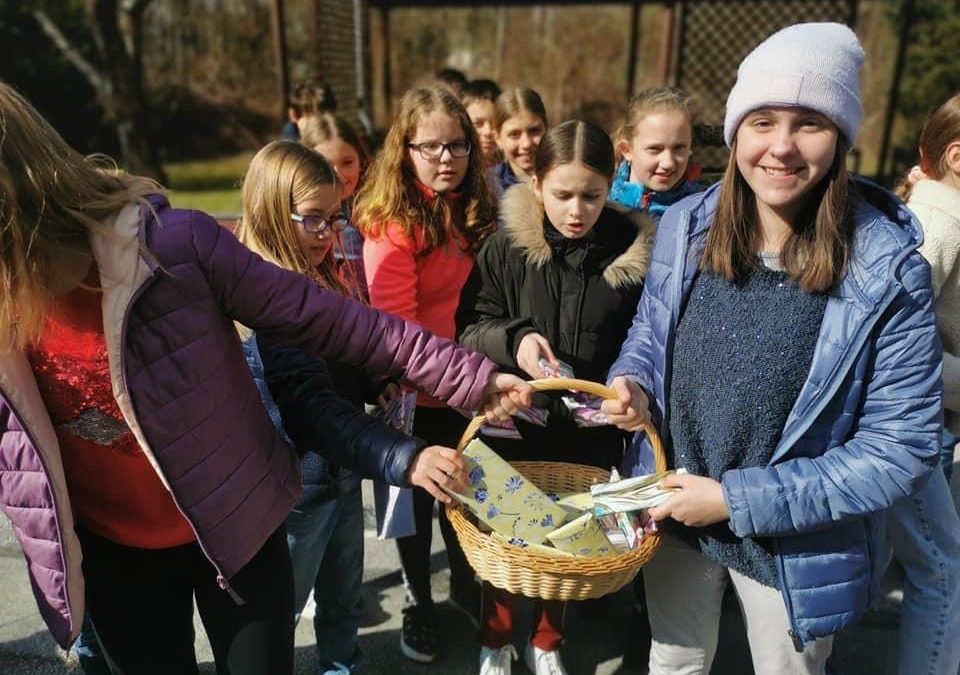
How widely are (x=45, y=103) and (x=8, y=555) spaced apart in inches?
515

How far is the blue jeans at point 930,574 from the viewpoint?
2.05 m

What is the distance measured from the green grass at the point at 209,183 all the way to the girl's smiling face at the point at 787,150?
9334mm

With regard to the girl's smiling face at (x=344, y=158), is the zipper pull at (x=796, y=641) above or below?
below

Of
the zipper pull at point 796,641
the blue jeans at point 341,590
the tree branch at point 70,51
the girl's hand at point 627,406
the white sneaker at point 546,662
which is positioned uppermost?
the tree branch at point 70,51

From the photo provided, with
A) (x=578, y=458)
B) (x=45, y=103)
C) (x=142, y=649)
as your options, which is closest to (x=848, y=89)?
(x=578, y=458)

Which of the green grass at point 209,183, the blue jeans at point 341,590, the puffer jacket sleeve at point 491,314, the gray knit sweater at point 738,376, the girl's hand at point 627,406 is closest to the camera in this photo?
the gray knit sweater at point 738,376

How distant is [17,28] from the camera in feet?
45.1

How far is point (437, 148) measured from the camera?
263 centimetres

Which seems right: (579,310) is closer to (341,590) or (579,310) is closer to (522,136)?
(341,590)

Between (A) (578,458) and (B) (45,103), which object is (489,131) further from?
(B) (45,103)

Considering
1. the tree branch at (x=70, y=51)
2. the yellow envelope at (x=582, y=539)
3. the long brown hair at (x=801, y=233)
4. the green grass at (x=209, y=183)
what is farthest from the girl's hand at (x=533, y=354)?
the tree branch at (x=70, y=51)

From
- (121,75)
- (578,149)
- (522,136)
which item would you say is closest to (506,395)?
(578,149)

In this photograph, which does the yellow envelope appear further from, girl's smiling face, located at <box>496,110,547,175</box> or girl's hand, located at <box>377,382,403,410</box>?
girl's smiling face, located at <box>496,110,547,175</box>

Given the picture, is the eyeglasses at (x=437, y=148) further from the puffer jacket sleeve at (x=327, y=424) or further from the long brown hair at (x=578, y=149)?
the puffer jacket sleeve at (x=327, y=424)
